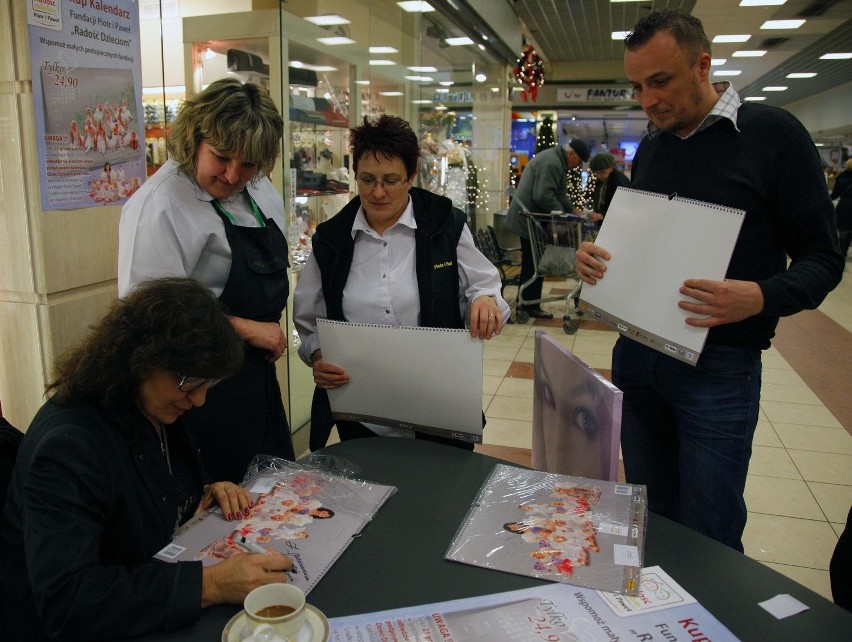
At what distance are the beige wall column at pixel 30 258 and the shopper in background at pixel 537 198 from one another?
16.5 feet

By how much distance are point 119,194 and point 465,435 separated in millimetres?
1418

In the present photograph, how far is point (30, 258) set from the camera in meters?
2.03

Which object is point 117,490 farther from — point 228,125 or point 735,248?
point 735,248

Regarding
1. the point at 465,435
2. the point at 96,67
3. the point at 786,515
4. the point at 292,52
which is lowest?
the point at 786,515

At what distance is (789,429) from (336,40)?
362 centimetres

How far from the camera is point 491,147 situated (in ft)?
34.3

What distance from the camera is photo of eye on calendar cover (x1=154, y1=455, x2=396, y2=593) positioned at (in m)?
1.27

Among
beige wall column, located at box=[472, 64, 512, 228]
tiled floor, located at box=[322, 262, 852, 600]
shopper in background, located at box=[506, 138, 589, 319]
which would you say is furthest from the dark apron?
beige wall column, located at box=[472, 64, 512, 228]

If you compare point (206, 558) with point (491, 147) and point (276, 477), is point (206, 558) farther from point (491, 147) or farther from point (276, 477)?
point (491, 147)

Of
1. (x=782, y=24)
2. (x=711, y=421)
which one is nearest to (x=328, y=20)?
(x=711, y=421)

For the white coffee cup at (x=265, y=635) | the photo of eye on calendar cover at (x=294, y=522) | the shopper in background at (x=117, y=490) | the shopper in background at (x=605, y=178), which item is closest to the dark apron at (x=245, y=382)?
the photo of eye on calendar cover at (x=294, y=522)

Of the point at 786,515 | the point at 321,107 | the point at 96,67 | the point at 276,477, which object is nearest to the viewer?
the point at 276,477

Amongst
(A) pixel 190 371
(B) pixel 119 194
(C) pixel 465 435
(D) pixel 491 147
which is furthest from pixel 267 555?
(D) pixel 491 147

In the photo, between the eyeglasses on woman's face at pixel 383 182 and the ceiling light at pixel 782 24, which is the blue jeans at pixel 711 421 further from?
the ceiling light at pixel 782 24
